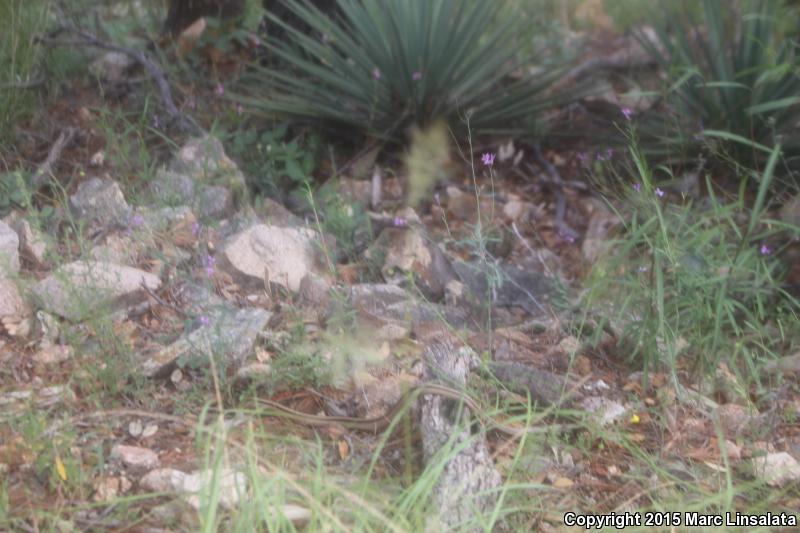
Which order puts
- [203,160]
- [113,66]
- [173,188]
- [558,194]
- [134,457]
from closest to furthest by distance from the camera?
[134,457]
[173,188]
[203,160]
[558,194]
[113,66]

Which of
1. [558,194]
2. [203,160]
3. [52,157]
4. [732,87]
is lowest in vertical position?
[558,194]

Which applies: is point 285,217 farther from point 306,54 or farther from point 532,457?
point 532,457

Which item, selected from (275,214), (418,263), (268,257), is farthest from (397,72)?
(268,257)

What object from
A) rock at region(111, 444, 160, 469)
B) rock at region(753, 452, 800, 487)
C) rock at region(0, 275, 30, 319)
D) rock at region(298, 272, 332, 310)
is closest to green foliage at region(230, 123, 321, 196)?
rock at region(298, 272, 332, 310)

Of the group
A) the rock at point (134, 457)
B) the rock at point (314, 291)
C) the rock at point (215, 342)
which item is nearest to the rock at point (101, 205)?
the rock at point (314, 291)

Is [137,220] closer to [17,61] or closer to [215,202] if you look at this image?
[215,202]

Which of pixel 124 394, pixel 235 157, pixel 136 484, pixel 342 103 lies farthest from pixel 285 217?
pixel 136 484

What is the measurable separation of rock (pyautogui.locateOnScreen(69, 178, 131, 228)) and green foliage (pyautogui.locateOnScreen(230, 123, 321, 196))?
0.59 m

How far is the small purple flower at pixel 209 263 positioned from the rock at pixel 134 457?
2.46 ft

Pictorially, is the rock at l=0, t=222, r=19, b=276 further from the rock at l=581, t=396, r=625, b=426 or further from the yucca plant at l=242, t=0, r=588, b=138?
the rock at l=581, t=396, r=625, b=426

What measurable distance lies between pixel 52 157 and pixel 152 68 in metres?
0.63

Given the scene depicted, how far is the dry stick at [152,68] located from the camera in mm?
4285

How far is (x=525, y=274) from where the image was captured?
3676mm

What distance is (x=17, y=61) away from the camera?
4.23 m
